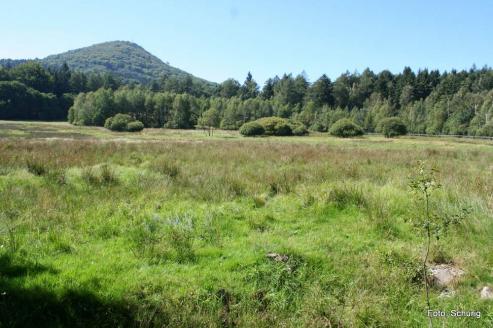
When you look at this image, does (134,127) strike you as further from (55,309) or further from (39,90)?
(39,90)

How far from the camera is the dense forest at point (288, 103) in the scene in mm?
79000

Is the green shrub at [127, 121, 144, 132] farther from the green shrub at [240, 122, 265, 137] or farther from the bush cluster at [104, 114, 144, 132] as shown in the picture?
the green shrub at [240, 122, 265, 137]

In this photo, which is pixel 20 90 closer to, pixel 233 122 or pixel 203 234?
pixel 233 122

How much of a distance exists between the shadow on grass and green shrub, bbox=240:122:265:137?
54.0m

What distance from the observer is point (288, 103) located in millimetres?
100875

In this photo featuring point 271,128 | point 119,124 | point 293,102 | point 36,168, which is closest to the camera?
point 36,168

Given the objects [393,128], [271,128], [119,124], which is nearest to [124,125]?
[119,124]

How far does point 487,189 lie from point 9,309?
34.5 feet

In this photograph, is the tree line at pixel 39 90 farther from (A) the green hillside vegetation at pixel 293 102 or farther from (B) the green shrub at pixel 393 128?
(B) the green shrub at pixel 393 128

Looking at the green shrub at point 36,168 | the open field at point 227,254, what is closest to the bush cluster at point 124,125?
the green shrub at point 36,168

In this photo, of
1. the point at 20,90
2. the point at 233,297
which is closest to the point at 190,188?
the point at 233,297

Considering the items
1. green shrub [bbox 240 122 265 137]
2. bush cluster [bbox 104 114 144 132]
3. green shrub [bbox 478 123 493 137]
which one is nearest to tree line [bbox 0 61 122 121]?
bush cluster [bbox 104 114 144 132]

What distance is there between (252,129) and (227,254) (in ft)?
175

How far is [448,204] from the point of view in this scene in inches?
309
